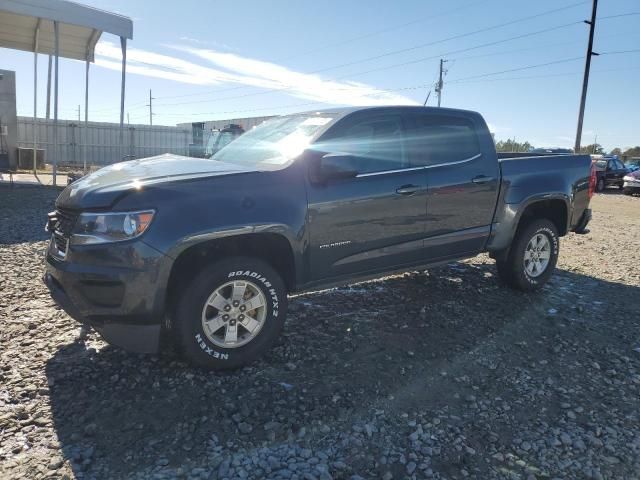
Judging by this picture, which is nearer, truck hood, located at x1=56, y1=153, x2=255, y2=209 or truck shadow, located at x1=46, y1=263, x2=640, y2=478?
truck shadow, located at x1=46, y1=263, x2=640, y2=478

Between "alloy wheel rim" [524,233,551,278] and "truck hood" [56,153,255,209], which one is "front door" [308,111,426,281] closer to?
"truck hood" [56,153,255,209]

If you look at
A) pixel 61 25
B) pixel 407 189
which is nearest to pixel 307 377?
pixel 407 189

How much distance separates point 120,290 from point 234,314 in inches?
30.6

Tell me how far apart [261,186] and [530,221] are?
3.45 meters

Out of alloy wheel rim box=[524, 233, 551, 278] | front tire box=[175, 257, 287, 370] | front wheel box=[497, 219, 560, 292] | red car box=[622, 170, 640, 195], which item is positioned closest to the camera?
front tire box=[175, 257, 287, 370]

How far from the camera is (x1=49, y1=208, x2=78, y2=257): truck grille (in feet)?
11.2

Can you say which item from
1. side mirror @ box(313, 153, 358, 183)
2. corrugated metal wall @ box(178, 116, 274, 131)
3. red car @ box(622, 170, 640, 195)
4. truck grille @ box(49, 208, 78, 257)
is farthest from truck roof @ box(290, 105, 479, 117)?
corrugated metal wall @ box(178, 116, 274, 131)

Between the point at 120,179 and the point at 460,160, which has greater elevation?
the point at 460,160

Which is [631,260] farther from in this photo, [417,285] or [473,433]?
[473,433]

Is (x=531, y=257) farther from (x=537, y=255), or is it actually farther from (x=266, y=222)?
(x=266, y=222)

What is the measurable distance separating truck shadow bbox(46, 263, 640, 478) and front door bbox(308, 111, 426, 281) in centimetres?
65

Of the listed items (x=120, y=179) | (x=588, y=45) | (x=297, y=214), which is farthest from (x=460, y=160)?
(x=588, y=45)

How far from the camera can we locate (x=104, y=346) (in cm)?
402

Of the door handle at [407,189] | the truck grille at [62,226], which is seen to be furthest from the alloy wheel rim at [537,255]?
the truck grille at [62,226]
